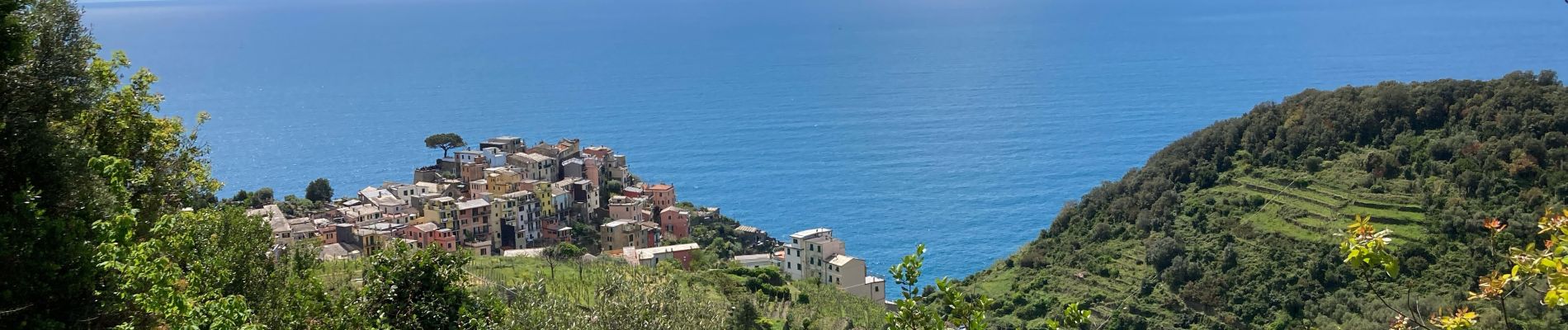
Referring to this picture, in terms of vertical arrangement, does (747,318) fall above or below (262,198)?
below

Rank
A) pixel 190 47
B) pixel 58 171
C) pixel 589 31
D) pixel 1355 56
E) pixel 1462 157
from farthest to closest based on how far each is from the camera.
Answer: pixel 589 31 < pixel 190 47 < pixel 1355 56 < pixel 1462 157 < pixel 58 171

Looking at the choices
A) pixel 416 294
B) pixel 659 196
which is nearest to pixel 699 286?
pixel 416 294

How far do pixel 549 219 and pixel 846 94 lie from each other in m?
48.8

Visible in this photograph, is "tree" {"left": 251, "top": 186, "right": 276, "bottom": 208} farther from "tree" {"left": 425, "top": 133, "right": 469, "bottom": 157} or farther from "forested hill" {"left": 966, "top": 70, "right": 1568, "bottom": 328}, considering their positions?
"forested hill" {"left": 966, "top": 70, "right": 1568, "bottom": 328}

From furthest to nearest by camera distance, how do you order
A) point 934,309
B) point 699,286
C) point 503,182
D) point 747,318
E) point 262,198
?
point 262,198, point 503,182, point 699,286, point 747,318, point 934,309

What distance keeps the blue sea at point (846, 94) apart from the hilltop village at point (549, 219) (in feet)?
14.4

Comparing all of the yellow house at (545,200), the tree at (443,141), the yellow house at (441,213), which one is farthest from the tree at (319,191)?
the yellow house at (545,200)

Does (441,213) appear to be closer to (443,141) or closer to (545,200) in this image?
(545,200)

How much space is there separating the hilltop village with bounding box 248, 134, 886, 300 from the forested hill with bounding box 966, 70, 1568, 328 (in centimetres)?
545

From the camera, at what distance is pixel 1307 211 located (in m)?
29.2

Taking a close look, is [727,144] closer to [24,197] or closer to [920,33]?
[24,197]

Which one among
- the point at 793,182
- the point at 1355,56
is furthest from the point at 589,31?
the point at 793,182

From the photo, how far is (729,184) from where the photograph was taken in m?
53.5

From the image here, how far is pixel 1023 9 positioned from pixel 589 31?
6707 centimetres
